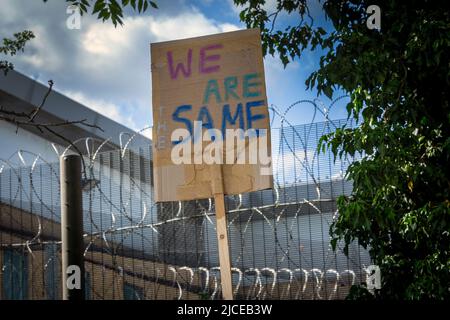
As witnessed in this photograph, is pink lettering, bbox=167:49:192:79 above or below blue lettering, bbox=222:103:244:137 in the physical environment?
above

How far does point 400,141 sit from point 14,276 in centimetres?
625

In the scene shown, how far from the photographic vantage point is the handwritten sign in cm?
373

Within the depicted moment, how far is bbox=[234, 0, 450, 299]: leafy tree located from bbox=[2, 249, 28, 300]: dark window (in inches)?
204

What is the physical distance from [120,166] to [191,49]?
202 inches

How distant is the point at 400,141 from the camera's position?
511 cm

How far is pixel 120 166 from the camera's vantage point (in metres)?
8.83

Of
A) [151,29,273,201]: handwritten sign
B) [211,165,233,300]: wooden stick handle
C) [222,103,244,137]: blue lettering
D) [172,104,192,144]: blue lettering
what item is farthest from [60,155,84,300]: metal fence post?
[222,103,244,137]: blue lettering

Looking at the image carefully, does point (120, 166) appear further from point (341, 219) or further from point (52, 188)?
point (341, 219)

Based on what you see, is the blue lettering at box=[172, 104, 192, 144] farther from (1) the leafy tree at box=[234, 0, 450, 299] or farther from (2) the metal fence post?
(1) the leafy tree at box=[234, 0, 450, 299]

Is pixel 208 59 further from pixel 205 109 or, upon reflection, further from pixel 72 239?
pixel 72 239

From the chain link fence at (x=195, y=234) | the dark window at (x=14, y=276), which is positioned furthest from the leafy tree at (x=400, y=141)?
the dark window at (x=14, y=276)

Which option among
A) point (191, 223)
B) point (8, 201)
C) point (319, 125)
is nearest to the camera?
point (319, 125)

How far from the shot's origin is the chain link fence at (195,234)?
25.0 feet
